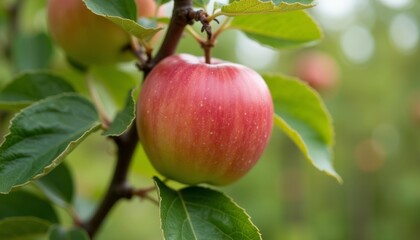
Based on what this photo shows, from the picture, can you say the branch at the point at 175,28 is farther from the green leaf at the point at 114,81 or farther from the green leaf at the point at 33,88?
the green leaf at the point at 114,81

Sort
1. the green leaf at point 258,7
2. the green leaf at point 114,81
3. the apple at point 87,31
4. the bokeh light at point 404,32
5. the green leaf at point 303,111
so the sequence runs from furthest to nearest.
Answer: the bokeh light at point 404,32 < the green leaf at point 114,81 < the green leaf at point 303,111 < the apple at point 87,31 < the green leaf at point 258,7

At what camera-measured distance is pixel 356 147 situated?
506cm

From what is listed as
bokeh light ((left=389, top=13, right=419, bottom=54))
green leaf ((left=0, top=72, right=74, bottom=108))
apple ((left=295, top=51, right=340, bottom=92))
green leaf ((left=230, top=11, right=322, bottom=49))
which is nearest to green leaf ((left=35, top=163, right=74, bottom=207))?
green leaf ((left=0, top=72, right=74, bottom=108))

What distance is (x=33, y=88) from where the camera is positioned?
0.77 metres

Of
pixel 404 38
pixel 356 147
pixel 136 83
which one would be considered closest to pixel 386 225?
pixel 356 147

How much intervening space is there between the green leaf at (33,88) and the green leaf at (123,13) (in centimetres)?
20

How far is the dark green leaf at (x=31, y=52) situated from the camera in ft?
3.30

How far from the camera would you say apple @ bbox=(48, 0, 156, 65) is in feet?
2.23

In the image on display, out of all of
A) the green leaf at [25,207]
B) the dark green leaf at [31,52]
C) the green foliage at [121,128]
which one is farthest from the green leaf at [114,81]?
the green leaf at [25,207]

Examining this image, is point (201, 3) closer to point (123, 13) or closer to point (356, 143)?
point (123, 13)

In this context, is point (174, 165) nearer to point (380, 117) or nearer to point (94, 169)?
point (94, 169)

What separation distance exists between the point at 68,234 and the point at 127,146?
158mm

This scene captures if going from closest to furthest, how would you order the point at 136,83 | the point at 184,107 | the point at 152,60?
the point at 184,107 < the point at 152,60 < the point at 136,83

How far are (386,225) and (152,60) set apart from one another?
5344mm
